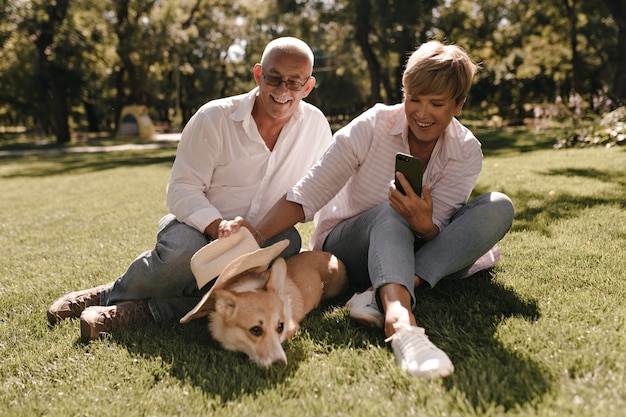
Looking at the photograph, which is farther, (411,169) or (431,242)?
(431,242)

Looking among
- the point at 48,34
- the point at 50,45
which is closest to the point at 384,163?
the point at 48,34

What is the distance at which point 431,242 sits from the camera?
2750 millimetres

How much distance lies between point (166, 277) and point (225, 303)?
0.48 metres

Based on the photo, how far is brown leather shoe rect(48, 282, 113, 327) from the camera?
9.46ft

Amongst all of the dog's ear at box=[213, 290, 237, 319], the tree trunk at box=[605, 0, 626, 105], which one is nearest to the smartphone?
the dog's ear at box=[213, 290, 237, 319]

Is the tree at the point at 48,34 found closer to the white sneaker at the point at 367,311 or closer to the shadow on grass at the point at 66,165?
the shadow on grass at the point at 66,165

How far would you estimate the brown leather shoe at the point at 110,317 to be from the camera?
262 centimetres

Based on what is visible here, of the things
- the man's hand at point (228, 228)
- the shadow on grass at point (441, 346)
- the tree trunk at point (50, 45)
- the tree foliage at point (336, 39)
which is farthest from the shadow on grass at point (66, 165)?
the shadow on grass at point (441, 346)

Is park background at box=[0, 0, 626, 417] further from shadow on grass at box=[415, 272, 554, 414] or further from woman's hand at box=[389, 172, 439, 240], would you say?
woman's hand at box=[389, 172, 439, 240]

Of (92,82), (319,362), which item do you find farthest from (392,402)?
(92,82)

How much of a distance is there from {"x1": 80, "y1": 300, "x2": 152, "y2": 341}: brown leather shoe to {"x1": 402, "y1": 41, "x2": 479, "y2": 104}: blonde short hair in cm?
189

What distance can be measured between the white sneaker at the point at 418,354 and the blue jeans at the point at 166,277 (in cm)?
120

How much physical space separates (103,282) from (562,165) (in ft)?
21.5

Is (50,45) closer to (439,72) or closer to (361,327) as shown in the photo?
(439,72)
